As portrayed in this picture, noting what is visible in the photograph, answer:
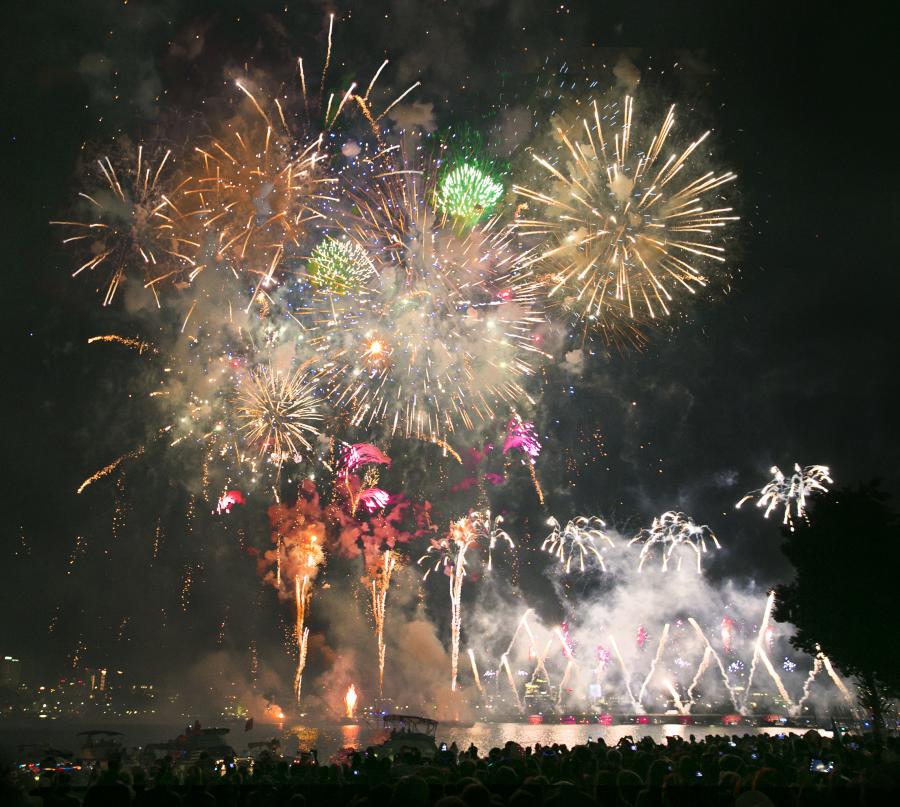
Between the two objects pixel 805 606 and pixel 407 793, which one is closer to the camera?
pixel 407 793

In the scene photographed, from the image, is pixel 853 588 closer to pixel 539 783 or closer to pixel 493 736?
pixel 539 783

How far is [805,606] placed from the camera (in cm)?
3066

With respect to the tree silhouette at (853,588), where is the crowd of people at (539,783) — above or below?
below

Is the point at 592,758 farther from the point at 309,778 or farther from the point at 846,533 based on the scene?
the point at 846,533

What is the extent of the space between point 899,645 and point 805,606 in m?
4.08

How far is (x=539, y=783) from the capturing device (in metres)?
8.78

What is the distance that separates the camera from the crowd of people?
6.21 meters

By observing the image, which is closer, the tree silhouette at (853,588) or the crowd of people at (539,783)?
the crowd of people at (539,783)

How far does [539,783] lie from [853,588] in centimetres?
2608

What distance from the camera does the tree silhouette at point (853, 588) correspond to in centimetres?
2775

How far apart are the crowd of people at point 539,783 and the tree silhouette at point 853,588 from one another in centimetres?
974

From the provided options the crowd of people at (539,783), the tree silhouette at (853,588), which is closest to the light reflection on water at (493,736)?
the tree silhouette at (853,588)

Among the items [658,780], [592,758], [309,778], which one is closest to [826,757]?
[592,758]

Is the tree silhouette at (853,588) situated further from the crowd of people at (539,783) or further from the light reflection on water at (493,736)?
the light reflection on water at (493,736)
